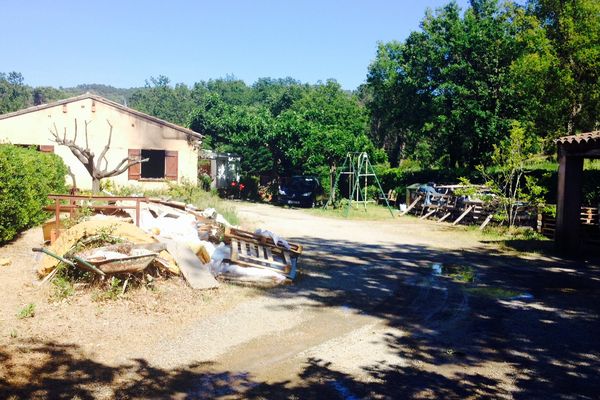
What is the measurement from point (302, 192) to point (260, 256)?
16.7 metres

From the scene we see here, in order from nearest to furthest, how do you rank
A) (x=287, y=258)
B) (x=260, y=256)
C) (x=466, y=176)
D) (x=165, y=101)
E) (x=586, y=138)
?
(x=260, y=256)
(x=287, y=258)
(x=586, y=138)
(x=466, y=176)
(x=165, y=101)

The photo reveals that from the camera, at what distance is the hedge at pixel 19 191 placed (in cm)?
923

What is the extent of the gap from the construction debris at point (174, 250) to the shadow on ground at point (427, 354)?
30.8 inches

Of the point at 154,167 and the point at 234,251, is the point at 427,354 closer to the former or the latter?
the point at 234,251

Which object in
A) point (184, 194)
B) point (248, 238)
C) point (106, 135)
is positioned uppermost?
point (106, 135)

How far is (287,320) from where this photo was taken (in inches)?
266

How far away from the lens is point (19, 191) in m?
10.1

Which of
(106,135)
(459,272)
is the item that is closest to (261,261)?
(459,272)

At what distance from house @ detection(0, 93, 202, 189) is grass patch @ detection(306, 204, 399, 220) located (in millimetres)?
6119

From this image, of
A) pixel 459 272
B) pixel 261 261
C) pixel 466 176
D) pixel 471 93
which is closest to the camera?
pixel 261 261

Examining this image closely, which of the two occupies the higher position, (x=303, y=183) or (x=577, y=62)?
(x=577, y=62)

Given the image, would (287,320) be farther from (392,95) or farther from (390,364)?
(392,95)

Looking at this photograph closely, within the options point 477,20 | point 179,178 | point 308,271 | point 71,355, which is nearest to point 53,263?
point 71,355

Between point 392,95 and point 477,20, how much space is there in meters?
6.16
